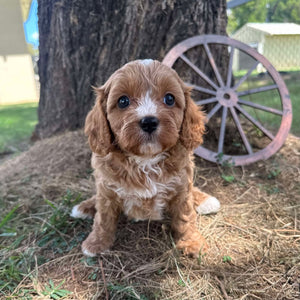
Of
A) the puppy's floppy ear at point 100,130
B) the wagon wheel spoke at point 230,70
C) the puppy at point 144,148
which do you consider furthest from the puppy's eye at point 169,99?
the wagon wheel spoke at point 230,70

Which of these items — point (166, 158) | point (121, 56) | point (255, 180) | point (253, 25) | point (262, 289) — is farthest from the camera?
point (253, 25)

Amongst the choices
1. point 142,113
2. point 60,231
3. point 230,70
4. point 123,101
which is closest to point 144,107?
point 142,113

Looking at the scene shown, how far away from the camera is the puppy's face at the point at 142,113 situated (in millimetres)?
1653

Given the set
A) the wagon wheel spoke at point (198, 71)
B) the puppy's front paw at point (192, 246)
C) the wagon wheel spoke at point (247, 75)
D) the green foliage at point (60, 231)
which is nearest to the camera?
the puppy's front paw at point (192, 246)

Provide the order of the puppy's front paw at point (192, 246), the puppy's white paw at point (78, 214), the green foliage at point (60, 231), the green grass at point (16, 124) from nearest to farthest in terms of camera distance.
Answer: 1. the puppy's front paw at point (192, 246)
2. the green foliage at point (60, 231)
3. the puppy's white paw at point (78, 214)
4. the green grass at point (16, 124)

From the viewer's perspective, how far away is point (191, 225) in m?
2.23

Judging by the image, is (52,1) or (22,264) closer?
(22,264)

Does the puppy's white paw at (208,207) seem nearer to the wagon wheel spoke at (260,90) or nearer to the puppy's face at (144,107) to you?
the puppy's face at (144,107)

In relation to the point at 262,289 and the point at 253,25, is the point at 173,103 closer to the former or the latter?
the point at 262,289

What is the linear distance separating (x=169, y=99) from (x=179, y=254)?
129 cm

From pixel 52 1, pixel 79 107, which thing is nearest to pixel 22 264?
pixel 79 107

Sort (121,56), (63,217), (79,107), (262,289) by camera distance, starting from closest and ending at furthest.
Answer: (262,289), (63,217), (121,56), (79,107)

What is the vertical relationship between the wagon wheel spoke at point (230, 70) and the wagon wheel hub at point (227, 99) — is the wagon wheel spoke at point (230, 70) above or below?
above

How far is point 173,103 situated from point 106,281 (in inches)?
56.0
